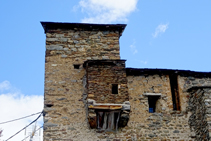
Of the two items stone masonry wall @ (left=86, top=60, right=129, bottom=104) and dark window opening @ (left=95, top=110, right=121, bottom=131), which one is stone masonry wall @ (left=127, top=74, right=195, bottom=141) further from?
stone masonry wall @ (left=86, top=60, right=129, bottom=104)

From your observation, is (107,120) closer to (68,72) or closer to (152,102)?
(68,72)

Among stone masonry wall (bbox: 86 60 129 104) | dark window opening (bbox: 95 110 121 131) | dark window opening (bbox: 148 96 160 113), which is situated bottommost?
dark window opening (bbox: 95 110 121 131)

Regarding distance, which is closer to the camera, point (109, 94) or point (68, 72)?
point (109, 94)

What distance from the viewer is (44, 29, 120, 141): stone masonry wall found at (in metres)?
10.1

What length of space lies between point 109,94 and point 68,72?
5.41ft

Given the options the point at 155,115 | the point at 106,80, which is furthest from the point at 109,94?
the point at 155,115

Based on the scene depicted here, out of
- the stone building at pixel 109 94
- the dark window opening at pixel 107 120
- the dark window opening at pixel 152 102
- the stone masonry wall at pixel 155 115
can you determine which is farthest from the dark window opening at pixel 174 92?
the dark window opening at pixel 107 120

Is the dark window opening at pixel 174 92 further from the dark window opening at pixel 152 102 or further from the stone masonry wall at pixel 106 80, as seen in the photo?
the stone masonry wall at pixel 106 80

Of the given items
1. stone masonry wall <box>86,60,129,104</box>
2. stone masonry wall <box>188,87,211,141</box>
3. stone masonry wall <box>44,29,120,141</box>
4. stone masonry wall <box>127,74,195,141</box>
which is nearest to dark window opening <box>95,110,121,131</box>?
stone masonry wall <box>86,60,129,104</box>

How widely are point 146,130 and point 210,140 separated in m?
1.97

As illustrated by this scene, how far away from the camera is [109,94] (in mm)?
10109

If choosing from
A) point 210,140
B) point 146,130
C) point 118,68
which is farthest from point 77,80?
point 210,140

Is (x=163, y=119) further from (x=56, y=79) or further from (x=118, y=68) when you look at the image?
(x=56, y=79)

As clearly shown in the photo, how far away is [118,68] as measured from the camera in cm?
1059
